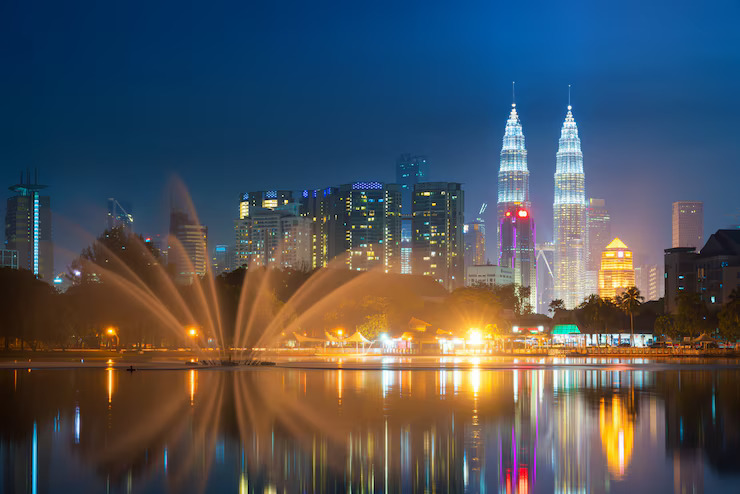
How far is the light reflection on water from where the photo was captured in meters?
19.7

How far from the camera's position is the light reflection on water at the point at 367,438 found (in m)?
19.7

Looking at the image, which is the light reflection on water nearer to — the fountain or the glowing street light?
the fountain

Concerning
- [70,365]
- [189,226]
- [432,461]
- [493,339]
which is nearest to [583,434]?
[432,461]

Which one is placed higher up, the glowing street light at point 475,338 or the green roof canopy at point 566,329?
the green roof canopy at point 566,329

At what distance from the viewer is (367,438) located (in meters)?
25.8

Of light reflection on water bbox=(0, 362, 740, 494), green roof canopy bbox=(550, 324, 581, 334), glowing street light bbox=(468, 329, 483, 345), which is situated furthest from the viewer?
green roof canopy bbox=(550, 324, 581, 334)

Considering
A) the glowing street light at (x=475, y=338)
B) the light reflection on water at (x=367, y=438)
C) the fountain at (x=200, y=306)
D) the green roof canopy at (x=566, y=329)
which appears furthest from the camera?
the green roof canopy at (x=566, y=329)

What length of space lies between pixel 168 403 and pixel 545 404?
1631 cm

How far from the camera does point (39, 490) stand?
1847 cm

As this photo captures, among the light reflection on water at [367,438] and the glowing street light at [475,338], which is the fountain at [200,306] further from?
the glowing street light at [475,338]

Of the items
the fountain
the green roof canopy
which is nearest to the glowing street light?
the green roof canopy

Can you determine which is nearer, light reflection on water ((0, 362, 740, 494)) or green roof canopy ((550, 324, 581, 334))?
light reflection on water ((0, 362, 740, 494))

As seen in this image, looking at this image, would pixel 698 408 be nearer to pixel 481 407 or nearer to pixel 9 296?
pixel 481 407

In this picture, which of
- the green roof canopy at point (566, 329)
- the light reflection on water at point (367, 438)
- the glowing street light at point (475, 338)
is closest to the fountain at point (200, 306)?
the light reflection on water at point (367, 438)
